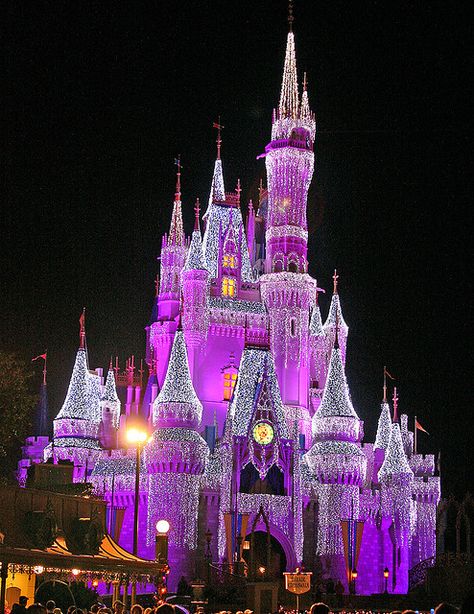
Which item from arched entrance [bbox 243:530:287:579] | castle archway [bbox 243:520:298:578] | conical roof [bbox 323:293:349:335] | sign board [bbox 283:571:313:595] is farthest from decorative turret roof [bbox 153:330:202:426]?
sign board [bbox 283:571:313:595]

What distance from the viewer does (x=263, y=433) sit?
5444cm

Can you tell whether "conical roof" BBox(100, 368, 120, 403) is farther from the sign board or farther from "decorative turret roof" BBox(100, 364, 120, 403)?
the sign board

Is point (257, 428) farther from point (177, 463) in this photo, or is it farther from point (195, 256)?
point (195, 256)

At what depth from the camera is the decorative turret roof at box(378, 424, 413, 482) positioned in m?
58.2

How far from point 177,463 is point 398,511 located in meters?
13.2

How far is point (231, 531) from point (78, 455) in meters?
9.65

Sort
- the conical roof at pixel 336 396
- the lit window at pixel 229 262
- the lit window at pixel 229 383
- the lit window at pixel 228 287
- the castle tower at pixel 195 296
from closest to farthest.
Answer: the conical roof at pixel 336 396
the castle tower at pixel 195 296
the lit window at pixel 229 383
the lit window at pixel 228 287
the lit window at pixel 229 262

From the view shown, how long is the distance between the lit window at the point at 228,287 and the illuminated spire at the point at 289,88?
9.92m

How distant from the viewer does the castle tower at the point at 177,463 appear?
51219 mm

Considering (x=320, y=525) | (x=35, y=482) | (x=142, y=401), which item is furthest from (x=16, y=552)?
(x=142, y=401)

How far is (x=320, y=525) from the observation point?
5478 centimetres

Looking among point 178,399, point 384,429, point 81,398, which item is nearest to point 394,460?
point 384,429

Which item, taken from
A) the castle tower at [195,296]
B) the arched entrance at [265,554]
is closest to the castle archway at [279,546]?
the arched entrance at [265,554]

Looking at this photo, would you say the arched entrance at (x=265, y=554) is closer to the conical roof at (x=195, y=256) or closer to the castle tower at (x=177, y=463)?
the castle tower at (x=177, y=463)
